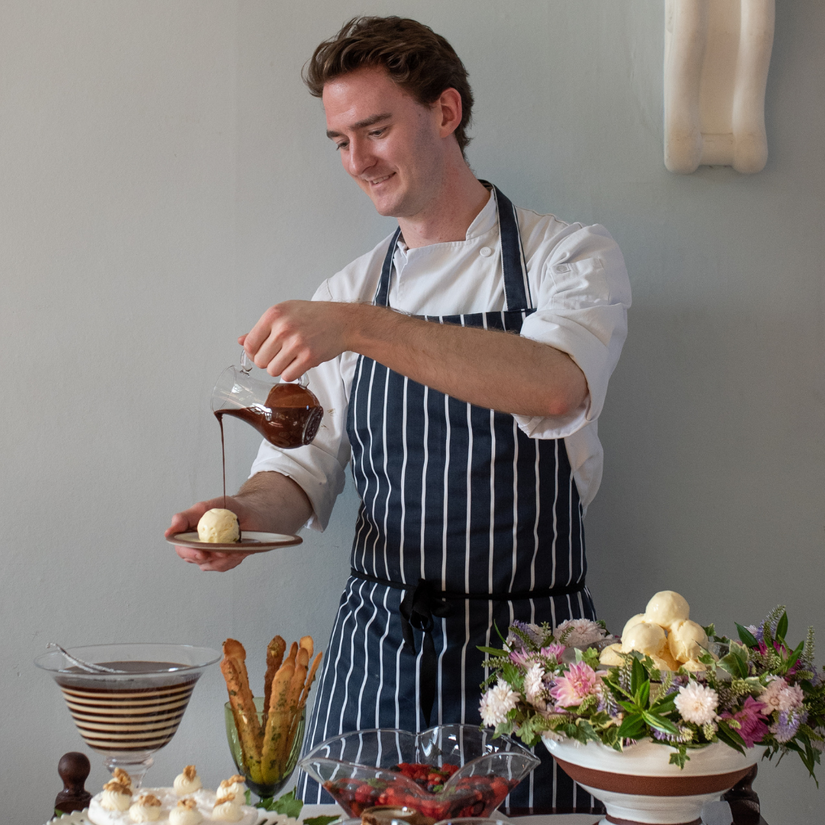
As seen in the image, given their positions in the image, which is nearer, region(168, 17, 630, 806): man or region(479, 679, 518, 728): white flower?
region(479, 679, 518, 728): white flower

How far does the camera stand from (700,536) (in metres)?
1.79

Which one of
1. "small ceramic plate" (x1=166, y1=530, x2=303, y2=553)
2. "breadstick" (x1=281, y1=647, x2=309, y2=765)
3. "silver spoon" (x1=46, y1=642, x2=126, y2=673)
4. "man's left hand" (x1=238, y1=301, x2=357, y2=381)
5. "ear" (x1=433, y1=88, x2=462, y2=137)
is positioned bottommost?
"breadstick" (x1=281, y1=647, x2=309, y2=765)

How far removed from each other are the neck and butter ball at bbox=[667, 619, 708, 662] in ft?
2.91

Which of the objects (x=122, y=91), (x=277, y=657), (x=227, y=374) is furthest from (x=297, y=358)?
(x=122, y=91)

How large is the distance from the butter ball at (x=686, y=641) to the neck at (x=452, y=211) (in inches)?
34.9

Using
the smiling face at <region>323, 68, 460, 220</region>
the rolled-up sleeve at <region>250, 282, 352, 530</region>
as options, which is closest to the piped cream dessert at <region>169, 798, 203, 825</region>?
the rolled-up sleeve at <region>250, 282, 352, 530</region>

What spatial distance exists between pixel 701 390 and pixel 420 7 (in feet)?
3.20

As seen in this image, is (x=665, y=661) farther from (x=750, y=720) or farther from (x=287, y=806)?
(x=287, y=806)

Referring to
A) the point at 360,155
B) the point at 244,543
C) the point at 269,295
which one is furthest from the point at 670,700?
the point at 269,295

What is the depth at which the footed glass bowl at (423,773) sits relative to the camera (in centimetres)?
90

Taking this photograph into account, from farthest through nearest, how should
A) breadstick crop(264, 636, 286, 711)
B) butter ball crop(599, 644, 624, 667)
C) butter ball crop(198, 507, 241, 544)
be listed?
butter ball crop(198, 507, 241, 544), breadstick crop(264, 636, 286, 711), butter ball crop(599, 644, 624, 667)

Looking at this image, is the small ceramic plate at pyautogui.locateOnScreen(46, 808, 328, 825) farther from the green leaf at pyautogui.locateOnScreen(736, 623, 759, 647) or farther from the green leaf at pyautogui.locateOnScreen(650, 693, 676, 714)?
the green leaf at pyautogui.locateOnScreen(736, 623, 759, 647)

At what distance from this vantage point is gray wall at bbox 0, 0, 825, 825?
1734mm

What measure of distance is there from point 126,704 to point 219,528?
35 cm
